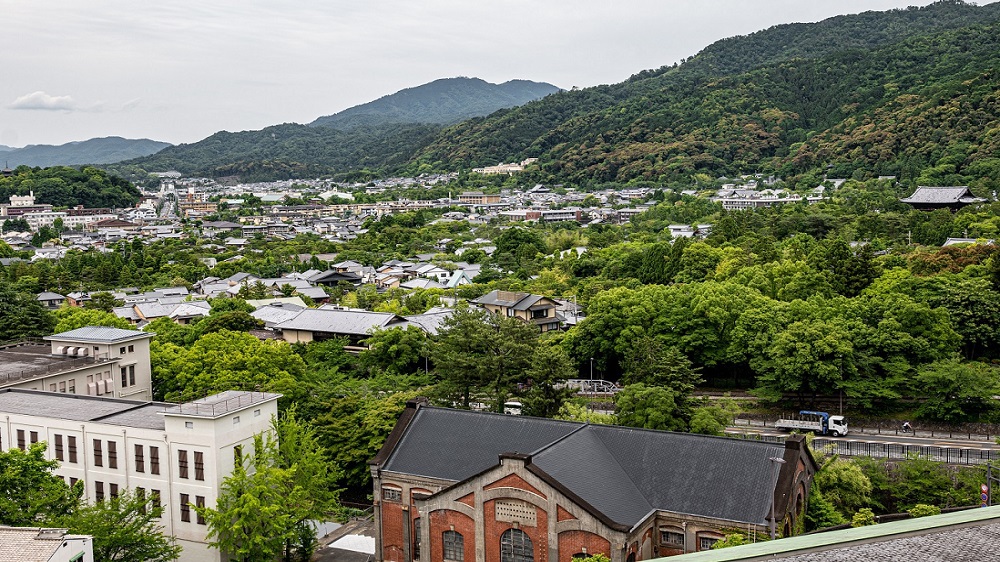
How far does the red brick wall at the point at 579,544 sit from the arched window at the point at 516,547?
0.94 m

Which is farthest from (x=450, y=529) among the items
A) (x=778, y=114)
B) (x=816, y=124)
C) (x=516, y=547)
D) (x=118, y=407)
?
(x=778, y=114)

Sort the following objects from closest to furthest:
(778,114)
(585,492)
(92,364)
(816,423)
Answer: (585,492) → (816,423) → (92,364) → (778,114)

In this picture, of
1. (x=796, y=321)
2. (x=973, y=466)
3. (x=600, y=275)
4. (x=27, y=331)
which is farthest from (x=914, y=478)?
(x=27, y=331)

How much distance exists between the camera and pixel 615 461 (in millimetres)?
22656

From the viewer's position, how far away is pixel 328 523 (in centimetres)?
2852

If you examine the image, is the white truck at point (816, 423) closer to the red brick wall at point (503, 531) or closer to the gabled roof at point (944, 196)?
the red brick wall at point (503, 531)

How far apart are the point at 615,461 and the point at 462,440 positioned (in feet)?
14.8

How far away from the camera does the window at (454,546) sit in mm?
22281

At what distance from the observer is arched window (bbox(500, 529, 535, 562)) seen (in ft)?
70.1

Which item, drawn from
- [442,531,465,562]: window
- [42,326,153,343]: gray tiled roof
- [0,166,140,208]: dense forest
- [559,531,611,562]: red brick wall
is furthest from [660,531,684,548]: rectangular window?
[0,166,140,208]: dense forest

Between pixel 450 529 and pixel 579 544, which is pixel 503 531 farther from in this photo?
pixel 579 544

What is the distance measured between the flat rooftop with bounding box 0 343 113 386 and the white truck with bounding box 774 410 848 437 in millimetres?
29608

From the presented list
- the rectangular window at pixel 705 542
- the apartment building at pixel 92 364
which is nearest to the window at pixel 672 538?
the rectangular window at pixel 705 542

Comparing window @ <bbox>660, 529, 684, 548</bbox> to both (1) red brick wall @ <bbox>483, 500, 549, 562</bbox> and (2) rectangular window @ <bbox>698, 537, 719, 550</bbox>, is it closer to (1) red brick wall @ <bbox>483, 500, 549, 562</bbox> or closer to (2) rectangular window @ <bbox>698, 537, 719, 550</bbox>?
(2) rectangular window @ <bbox>698, 537, 719, 550</bbox>
